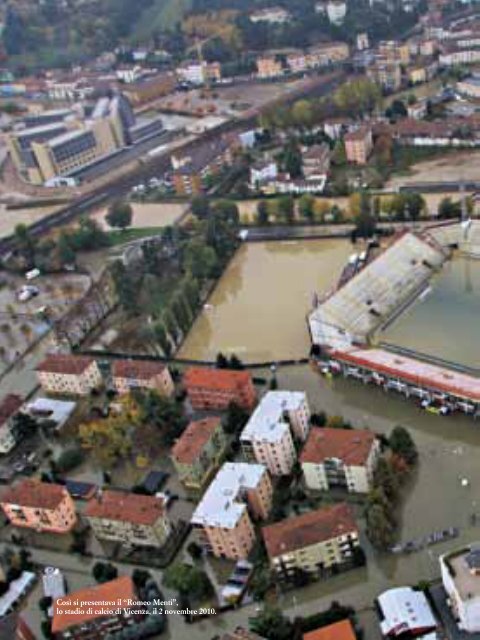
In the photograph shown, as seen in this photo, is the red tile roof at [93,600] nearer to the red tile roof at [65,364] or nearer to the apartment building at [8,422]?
the apartment building at [8,422]

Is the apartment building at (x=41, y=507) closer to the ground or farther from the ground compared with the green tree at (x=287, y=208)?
closer to the ground

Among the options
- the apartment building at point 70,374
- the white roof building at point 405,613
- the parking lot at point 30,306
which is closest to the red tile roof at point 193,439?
the apartment building at point 70,374

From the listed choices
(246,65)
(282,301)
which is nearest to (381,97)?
(246,65)

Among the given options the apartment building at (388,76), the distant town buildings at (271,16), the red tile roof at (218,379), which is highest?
the distant town buildings at (271,16)

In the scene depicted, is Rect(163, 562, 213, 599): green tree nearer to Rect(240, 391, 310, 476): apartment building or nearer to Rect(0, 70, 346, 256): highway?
Rect(240, 391, 310, 476): apartment building

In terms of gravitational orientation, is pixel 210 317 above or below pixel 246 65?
below

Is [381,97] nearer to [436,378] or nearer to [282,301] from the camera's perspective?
[282,301]
